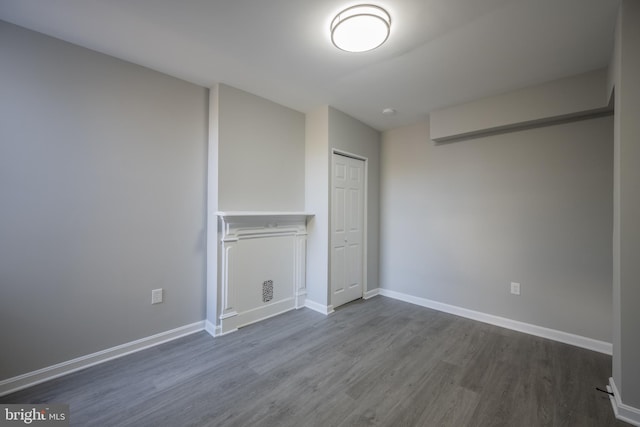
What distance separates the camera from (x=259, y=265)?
118 inches

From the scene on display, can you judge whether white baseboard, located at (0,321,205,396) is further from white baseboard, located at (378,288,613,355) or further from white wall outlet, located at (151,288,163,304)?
white baseboard, located at (378,288,613,355)

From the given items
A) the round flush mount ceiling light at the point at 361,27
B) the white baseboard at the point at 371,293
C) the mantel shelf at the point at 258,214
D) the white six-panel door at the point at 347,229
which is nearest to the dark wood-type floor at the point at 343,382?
the white six-panel door at the point at 347,229

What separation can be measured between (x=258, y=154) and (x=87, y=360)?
2.44 m

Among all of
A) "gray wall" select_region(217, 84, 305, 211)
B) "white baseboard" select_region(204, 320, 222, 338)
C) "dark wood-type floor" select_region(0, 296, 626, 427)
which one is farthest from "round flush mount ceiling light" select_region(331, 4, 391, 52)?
"white baseboard" select_region(204, 320, 222, 338)

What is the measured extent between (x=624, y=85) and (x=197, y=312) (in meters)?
3.93

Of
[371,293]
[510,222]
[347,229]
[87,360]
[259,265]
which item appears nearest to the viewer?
[87,360]

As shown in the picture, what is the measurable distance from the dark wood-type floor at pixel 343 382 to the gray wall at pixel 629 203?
391 millimetres

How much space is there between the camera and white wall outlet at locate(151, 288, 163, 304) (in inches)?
95.4

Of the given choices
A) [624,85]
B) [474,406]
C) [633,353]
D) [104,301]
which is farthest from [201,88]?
[633,353]

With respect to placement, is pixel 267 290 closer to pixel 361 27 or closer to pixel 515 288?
pixel 361 27

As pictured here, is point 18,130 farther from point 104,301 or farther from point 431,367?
point 431,367
